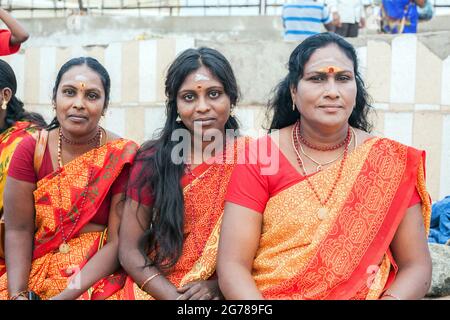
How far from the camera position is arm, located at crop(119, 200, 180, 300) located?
11.6ft

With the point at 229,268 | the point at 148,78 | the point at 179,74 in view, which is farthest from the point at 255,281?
the point at 148,78

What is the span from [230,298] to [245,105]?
11.4ft

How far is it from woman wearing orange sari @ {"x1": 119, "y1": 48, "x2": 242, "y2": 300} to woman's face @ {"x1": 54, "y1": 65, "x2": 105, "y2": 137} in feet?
1.12

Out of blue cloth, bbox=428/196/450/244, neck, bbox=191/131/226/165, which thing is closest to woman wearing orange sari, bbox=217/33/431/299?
neck, bbox=191/131/226/165

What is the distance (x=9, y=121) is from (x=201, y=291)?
1976 mm

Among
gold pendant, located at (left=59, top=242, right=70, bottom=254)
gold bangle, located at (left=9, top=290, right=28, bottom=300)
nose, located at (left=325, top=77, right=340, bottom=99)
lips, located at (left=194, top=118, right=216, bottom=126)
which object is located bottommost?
gold bangle, located at (left=9, top=290, right=28, bottom=300)

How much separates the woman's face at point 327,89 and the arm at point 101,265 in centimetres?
115

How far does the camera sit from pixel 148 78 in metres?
6.89

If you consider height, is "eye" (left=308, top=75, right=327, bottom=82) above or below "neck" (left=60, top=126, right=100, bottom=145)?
above

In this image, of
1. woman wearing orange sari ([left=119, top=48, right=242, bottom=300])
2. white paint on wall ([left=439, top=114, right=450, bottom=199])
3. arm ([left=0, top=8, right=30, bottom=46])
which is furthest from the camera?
white paint on wall ([left=439, top=114, right=450, bottom=199])

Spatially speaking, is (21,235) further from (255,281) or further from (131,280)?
(255,281)

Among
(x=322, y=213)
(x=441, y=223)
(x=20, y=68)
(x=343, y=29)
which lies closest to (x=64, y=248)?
(x=322, y=213)

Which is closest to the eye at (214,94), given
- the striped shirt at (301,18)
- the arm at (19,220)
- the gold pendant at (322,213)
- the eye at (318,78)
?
the eye at (318,78)

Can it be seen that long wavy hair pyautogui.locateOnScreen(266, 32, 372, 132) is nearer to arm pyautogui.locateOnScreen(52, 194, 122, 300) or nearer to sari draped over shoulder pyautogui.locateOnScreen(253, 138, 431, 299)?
sari draped over shoulder pyautogui.locateOnScreen(253, 138, 431, 299)
